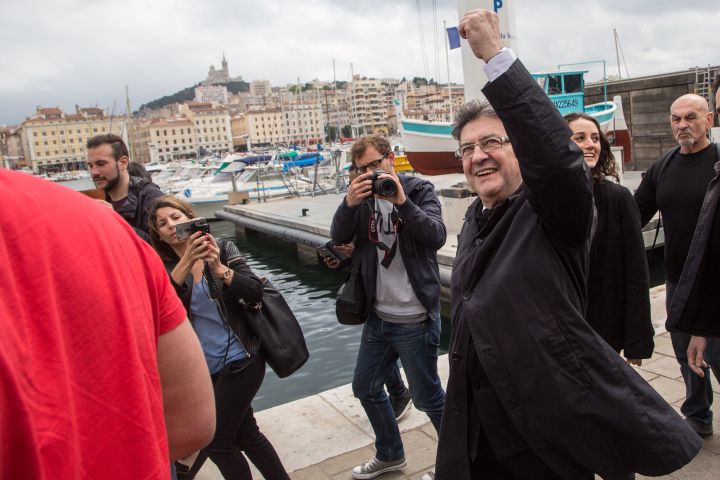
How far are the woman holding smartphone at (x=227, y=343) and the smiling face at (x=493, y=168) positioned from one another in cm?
136

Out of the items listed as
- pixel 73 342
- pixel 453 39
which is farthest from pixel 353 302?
pixel 453 39

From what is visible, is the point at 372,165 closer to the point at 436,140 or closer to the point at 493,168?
the point at 493,168

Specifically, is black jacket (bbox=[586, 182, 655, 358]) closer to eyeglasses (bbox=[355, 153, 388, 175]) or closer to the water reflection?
eyeglasses (bbox=[355, 153, 388, 175])

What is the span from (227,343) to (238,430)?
0.42 m

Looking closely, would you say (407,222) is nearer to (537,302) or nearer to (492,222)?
(492,222)

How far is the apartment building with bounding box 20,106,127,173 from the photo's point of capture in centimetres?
12769


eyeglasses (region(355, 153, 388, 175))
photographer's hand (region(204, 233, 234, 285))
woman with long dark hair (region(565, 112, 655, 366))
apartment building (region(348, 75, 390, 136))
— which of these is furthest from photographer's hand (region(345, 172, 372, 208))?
apartment building (region(348, 75, 390, 136))

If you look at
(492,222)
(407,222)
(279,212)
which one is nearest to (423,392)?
(407,222)

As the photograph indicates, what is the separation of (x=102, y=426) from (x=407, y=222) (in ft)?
7.71

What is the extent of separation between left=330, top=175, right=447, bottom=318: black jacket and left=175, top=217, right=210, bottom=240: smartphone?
77cm

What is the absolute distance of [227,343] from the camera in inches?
111

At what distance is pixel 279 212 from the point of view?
55.2ft

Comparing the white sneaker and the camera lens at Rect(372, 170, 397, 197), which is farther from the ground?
the camera lens at Rect(372, 170, 397, 197)

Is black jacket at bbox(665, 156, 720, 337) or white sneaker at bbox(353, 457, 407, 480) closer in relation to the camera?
black jacket at bbox(665, 156, 720, 337)
